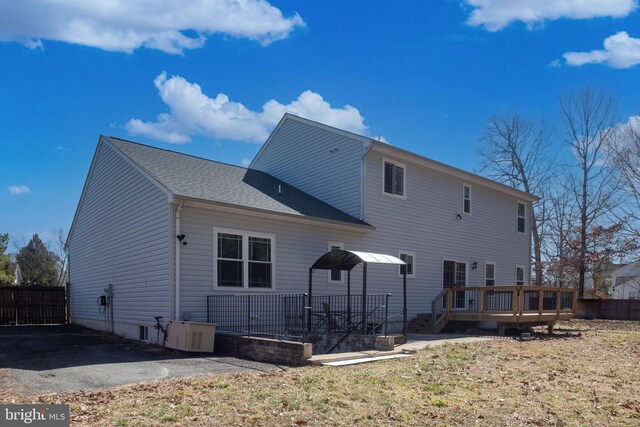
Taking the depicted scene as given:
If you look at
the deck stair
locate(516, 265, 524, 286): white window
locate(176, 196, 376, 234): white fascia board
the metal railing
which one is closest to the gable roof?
locate(176, 196, 376, 234): white fascia board

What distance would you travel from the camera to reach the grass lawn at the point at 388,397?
596cm

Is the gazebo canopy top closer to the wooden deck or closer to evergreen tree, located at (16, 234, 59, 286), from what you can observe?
the wooden deck

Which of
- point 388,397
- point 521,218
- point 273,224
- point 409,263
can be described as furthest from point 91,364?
point 521,218

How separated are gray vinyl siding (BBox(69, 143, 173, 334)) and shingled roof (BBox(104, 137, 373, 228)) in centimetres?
42

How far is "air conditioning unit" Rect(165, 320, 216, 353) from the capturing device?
1112 cm

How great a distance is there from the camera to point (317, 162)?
1830cm

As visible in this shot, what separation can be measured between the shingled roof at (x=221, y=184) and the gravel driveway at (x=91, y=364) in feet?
11.8

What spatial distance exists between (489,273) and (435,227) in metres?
4.30

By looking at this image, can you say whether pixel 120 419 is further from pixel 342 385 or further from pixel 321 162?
pixel 321 162

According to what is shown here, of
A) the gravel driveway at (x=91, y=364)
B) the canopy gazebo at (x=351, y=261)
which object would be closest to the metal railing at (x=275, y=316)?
the canopy gazebo at (x=351, y=261)

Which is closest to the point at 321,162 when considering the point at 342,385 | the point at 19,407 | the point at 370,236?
the point at 370,236

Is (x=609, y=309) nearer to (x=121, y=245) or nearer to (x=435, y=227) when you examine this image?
(x=435, y=227)

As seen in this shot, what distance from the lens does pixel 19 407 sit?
19.2 ft

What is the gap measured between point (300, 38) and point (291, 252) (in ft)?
20.1
